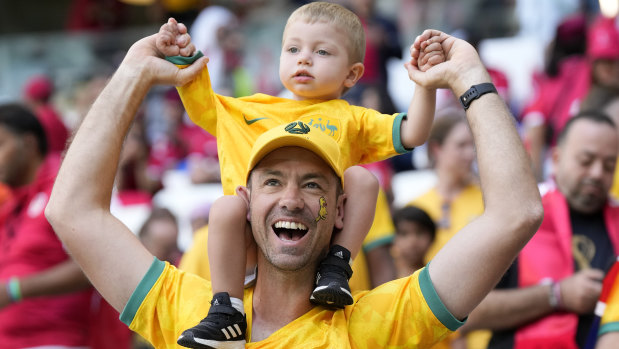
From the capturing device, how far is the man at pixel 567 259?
4.43 m

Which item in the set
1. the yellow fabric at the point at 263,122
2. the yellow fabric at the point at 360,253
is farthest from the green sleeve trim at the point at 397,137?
the yellow fabric at the point at 360,253

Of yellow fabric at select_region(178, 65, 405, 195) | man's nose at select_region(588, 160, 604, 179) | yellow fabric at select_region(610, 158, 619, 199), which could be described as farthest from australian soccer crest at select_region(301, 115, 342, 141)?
yellow fabric at select_region(610, 158, 619, 199)

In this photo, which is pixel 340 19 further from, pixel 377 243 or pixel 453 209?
pixel 453 209

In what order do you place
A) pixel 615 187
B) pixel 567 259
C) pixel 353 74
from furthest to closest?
pixel 615 187, pixel 567 259, pixel 353 74

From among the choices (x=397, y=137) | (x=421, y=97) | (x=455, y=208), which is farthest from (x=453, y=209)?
(x=421, y=97)

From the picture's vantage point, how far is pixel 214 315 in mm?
3133

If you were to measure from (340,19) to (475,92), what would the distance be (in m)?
0.74

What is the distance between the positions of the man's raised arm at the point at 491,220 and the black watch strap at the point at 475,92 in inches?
0.6

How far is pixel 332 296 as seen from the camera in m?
3.18

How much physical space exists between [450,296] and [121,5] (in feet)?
42.6

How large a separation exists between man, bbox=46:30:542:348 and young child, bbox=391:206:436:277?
98.4 inches

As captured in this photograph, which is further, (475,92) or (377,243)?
(377,243)

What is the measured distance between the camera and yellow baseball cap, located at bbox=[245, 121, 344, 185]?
3.24 meters

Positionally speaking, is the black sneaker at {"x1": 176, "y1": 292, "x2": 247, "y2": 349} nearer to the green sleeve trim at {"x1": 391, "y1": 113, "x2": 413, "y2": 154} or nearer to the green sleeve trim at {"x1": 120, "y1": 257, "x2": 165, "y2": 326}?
the green sleeve trim at {"x1": 120, "y1": 257, "x2": 165, "y2": 326}
